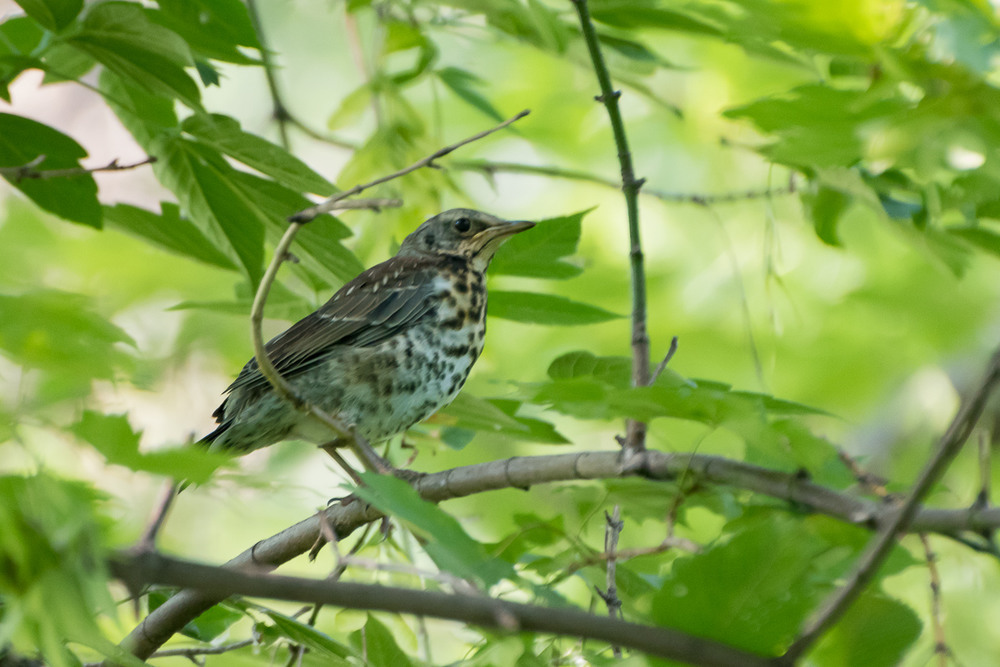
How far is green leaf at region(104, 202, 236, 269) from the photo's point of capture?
1.91 metres

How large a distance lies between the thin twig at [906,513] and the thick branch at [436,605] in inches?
2.2

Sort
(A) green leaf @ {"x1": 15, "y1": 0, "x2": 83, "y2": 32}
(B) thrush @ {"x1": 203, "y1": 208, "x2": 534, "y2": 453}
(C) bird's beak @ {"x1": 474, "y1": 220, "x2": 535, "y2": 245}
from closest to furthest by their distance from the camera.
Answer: (A) green leaf @ {"x1": 15, "y1": 0, "x2": 83, "y2": 32}, (B) thrush @ {"x1": 203, "y1": 208, "x2": 534, "y2": 453}, (C) bird's beak @ {"x1": 474, "y1": 220, "x2": 535, "y2": 245}

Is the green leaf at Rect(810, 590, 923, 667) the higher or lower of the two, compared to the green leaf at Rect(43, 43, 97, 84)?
lower

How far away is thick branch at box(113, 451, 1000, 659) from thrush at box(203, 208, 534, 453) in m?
0.60

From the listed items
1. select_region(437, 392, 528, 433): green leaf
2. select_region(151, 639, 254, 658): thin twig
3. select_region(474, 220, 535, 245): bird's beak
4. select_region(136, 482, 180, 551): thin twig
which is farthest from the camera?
select_region(474, 220, 535, 245): bird's beak

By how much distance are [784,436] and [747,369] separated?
2.95 meters

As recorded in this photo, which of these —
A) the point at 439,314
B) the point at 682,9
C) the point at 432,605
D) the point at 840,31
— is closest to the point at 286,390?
the point at 432,605

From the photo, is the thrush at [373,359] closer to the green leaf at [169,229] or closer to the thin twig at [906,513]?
the green leaf at [169,229]

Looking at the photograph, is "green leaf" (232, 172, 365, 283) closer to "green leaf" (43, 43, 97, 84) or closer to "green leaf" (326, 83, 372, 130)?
"green leaf" (43, 43, 97, 84)

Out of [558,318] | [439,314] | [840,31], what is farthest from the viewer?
[439,314]

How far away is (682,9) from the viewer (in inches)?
77.4

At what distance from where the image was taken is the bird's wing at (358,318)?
262cm

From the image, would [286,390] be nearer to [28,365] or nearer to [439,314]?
[28,365]

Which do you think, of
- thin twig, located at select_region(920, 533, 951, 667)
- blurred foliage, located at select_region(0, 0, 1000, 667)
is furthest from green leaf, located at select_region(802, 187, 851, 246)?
thin twig, located at select_region(920, 533, 951, 667)
